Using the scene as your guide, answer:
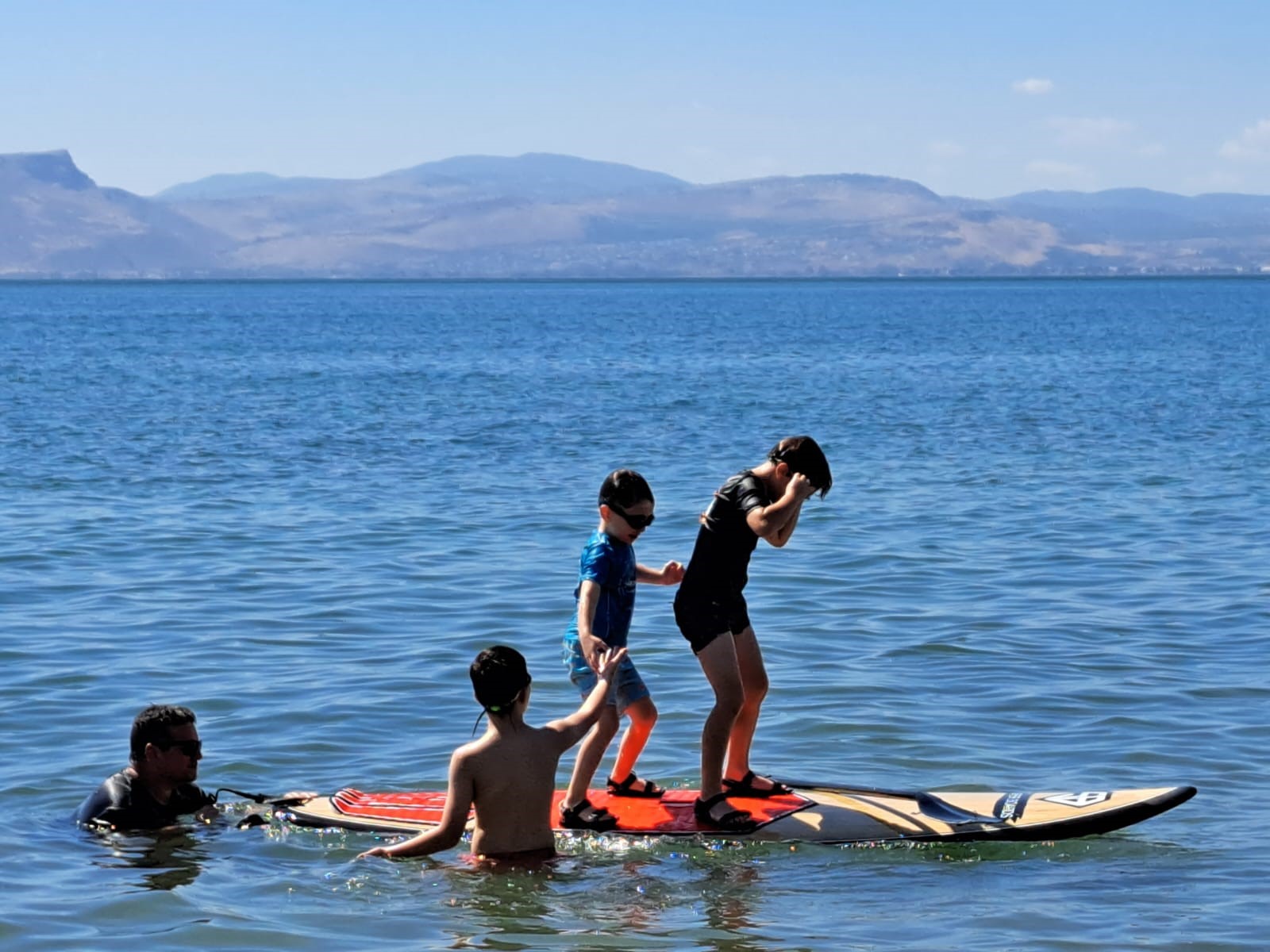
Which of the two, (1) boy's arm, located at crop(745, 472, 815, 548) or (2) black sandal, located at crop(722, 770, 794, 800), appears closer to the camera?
(1) boy's arm, located at crop(745, 472, 815, 548)

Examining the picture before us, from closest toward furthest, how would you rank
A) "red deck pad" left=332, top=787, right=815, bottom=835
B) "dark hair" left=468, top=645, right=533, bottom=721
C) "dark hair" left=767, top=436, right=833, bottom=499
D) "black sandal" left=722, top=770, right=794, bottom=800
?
"dark hair" left=468, top=645, right=533, bottom=721 < "dark hair" left=767, top=436, right=833, bottom=499 < "red deck pad" left=332, top=787, right=815, bottom=835 < "black sandal" left=722, top=770, right=794, bottom=800

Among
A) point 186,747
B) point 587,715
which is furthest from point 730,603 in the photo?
point 186,747

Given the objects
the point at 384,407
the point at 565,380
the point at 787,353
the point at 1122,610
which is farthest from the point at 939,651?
the point at 787,353

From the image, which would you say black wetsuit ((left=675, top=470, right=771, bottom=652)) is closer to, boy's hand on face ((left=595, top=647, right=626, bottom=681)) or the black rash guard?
the black rash guard

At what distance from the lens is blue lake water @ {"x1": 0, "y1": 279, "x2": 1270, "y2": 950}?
7.89 meters

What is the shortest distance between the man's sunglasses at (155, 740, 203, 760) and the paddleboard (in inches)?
25.6

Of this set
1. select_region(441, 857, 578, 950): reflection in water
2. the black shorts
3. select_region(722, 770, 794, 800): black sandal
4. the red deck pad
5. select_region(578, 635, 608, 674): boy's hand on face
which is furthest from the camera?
select_region(722, 770, 794, 800): black sandal

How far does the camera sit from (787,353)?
68875mm

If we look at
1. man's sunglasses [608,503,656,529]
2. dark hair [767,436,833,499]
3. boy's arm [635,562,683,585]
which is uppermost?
dark hair [767,436,833,499]

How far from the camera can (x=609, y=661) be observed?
7.77 meters

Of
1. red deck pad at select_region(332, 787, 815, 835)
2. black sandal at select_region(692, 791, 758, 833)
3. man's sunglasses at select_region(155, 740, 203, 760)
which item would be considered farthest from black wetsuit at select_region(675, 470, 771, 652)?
man's sunglasses at select_region(155, 740, 203, 760)

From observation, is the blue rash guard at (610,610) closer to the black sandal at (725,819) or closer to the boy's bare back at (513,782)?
the boy's bare back at (513,782)

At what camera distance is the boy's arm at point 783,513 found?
7941 millimetres

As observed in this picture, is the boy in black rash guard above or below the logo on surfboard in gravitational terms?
above
